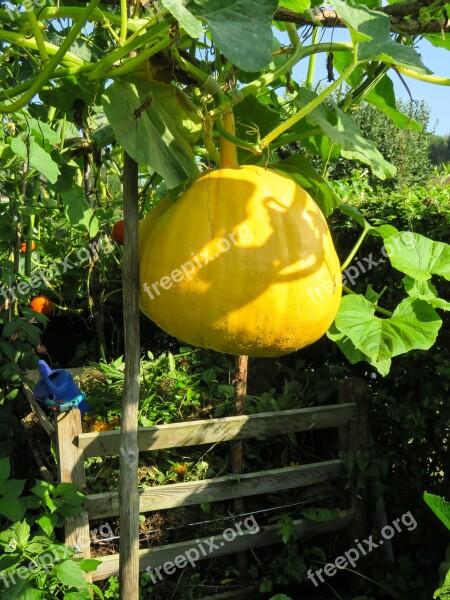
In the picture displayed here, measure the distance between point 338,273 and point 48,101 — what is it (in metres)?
0.55

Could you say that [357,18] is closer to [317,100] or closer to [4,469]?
[317,100]

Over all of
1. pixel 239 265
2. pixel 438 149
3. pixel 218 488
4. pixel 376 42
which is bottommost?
pixel 438 149

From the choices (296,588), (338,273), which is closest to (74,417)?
→ (296,588)

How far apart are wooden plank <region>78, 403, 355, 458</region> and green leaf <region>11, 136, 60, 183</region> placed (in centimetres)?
114

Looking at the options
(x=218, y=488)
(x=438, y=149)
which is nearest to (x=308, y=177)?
(x=218, y=488)

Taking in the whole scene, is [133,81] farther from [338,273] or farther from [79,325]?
[79,325]

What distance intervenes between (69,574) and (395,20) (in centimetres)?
141

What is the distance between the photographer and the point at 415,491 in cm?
235

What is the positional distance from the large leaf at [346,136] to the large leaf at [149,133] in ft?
0.48

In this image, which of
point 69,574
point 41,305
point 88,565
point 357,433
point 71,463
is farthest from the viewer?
point 41,305

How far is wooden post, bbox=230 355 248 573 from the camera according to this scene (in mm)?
2240

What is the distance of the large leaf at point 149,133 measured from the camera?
2.02 feet

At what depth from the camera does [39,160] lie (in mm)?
1135

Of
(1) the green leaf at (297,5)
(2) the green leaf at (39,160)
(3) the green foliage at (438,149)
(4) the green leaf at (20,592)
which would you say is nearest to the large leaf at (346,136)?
(1) the green leaf at (297,5)
